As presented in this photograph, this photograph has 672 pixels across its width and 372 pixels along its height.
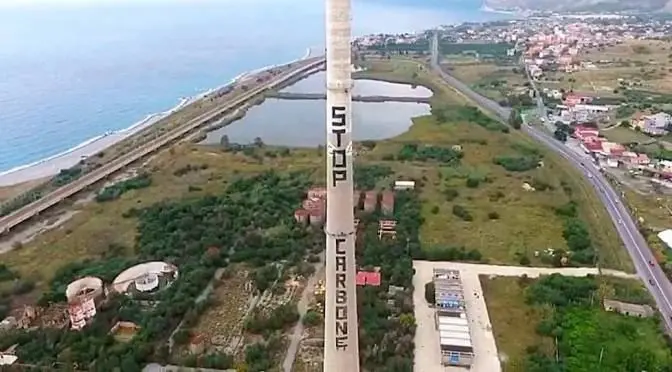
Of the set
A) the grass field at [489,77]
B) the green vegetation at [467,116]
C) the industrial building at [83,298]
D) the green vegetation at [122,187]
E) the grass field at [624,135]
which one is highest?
the grass field at [489,77]

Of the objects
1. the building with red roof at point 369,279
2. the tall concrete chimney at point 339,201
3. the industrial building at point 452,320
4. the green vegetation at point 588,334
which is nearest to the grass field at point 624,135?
the green vegetation at point 588,334

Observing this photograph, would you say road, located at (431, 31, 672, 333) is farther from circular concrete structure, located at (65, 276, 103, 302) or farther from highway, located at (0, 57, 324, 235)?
highway, located at (0, 57, 324, 235)

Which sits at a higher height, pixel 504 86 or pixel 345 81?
pixel 345 81

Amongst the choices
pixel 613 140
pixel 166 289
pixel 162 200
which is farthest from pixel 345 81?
pixel 613 140

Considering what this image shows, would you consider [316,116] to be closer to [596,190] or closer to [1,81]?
[596,190]

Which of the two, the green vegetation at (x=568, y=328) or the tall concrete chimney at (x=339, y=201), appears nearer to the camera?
the tall concrete chimney at (x=339, y=201)

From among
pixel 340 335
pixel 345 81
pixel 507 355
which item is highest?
pixel 345 81

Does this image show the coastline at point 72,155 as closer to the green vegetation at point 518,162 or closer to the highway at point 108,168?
the highway at point 108,168

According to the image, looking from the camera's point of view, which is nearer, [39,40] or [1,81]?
Result: [1,81]
